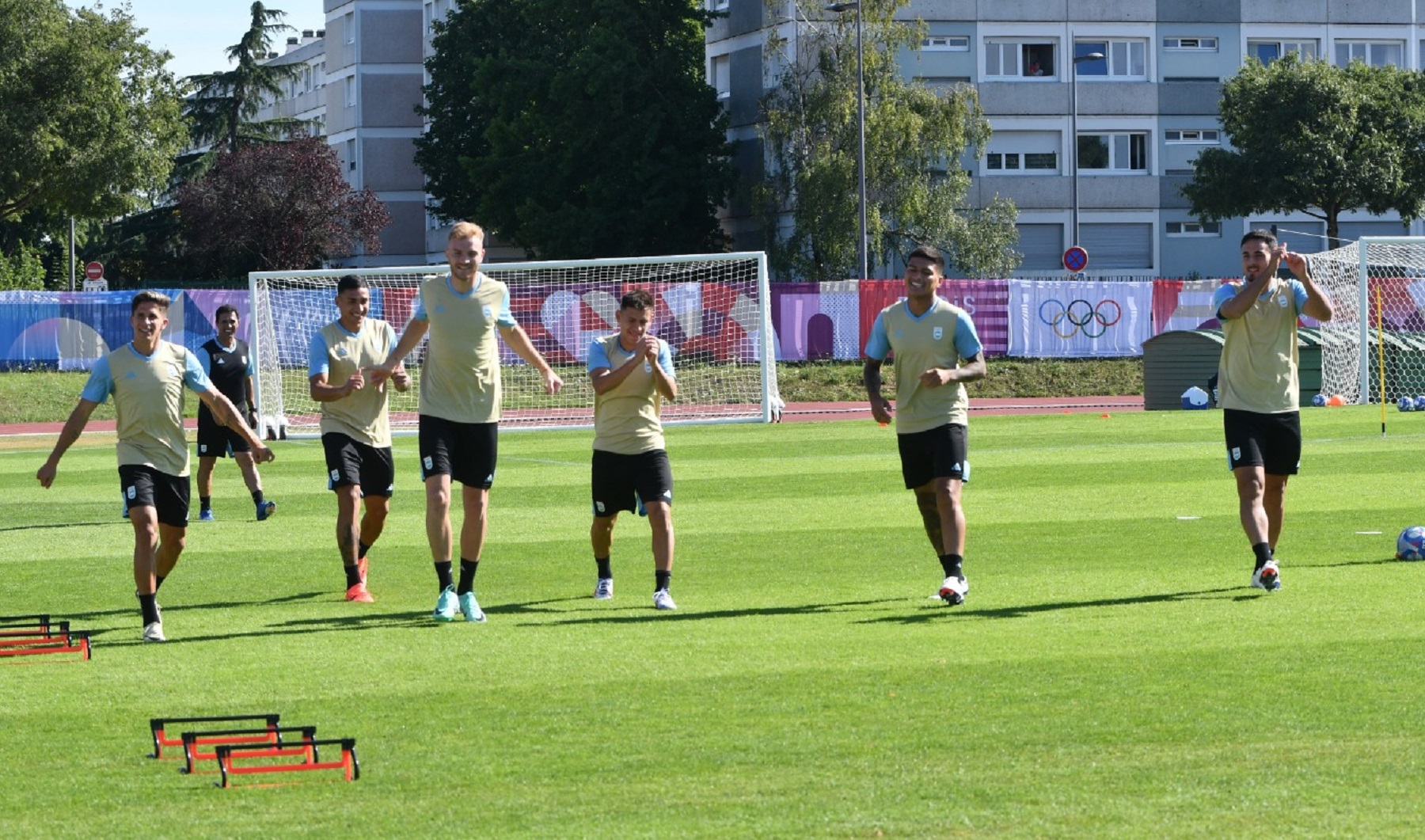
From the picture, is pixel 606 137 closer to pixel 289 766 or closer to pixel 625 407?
pixel 625 407

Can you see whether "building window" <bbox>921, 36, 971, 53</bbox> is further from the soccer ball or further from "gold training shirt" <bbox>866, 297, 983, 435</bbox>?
"gold training shirt" <bbox>866, 297, 983, 435</bbox>

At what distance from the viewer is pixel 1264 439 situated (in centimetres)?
1143

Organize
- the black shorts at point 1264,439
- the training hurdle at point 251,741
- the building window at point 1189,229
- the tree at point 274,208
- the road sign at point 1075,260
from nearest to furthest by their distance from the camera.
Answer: the training hurdle at point 251,741, the black shorts at point 1264,439, the road sign at point 1075,260, the building window at point 1189,229, the tree at point 274,208

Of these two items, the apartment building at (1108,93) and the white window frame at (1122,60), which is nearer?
the apartment building at (1108,93)

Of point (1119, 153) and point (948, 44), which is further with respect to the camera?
point (1119, 153)

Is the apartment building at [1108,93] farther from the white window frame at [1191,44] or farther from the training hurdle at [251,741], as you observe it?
the training hurdle at [251,741]

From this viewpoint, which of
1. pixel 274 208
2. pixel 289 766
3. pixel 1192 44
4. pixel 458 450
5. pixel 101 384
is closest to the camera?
pixel 289 766

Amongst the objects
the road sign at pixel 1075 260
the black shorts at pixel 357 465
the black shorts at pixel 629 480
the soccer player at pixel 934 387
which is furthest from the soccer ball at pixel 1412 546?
the road sign at pixel 1075 260

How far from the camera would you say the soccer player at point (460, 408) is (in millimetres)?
10688

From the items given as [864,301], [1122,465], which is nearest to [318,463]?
[1122,465]

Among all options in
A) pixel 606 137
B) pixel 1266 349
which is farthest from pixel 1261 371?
pixel 606 137

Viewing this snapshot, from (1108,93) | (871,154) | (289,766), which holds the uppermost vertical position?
(1108,93)

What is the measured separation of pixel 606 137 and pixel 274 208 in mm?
14020

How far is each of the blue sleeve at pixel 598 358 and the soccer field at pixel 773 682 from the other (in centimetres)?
138
